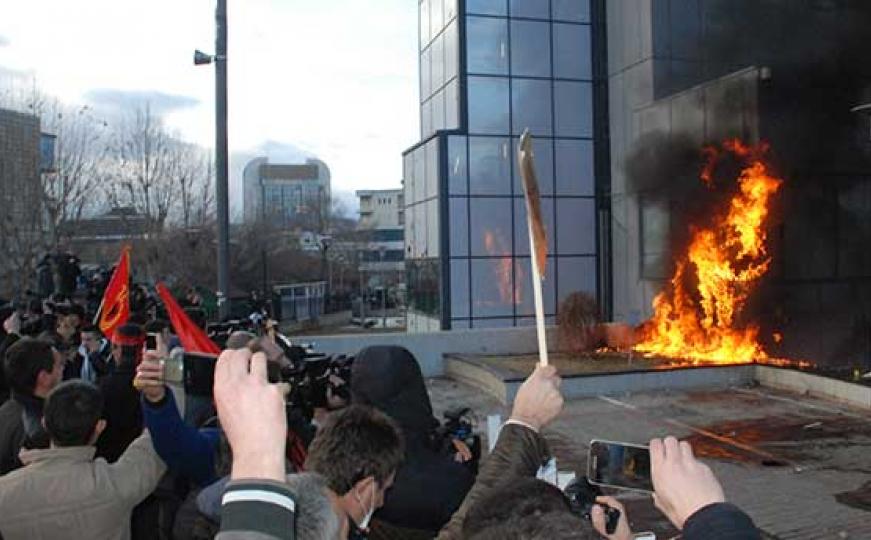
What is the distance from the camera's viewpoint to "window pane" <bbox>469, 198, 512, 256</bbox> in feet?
76.2

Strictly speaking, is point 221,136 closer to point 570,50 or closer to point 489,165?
point 489,165

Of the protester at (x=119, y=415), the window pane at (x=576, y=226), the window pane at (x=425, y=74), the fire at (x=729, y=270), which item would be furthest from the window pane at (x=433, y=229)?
→ the protester at (x=119, y=415)

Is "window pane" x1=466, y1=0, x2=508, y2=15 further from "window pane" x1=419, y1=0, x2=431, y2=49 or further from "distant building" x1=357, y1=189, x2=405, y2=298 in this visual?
"distant building" x1=357, y1=189, x2=405, y2=298

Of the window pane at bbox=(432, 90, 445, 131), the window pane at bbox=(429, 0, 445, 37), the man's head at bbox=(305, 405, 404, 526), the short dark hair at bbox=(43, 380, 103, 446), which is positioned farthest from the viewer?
the window pane at bbox=(429, 0, 445, 37)

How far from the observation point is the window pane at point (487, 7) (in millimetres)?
23188

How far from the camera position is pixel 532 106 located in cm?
2348

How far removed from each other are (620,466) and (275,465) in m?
1.11

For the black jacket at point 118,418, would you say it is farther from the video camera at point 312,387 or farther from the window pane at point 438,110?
the window pane at point 438,110

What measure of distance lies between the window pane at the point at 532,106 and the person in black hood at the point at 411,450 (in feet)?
68.2

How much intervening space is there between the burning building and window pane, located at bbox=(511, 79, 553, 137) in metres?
2.33

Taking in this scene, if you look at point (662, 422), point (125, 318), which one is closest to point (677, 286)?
point (662, 422)

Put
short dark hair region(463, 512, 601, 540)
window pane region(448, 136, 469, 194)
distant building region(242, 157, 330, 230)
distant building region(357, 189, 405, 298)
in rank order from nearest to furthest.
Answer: short dark hair region(463, 512, 601, 540)
window pane region(448, 136, 469, 194)
distant building region(242, 157, 330, 230)
distant building region(357, 189, 405, 298)

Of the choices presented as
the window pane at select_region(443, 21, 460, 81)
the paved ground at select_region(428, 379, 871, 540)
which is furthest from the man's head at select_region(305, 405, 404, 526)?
the window pane at select_region(443, 21, 460, 81)

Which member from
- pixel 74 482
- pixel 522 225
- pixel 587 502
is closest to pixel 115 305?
pixel 74 482
